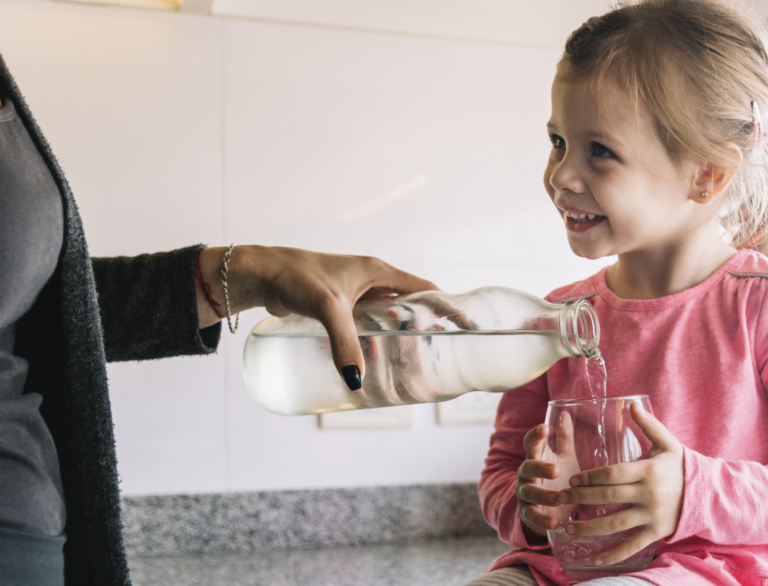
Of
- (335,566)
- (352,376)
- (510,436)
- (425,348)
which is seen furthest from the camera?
(335,566)

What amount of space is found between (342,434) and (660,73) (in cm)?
84

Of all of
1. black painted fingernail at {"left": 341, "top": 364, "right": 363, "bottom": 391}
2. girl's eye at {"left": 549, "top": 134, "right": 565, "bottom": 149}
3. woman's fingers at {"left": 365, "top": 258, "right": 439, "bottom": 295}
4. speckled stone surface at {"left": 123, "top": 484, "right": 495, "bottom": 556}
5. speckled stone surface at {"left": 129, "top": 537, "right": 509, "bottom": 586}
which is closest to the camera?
black painted fingernail at {"left": 341, "top": 364, "right": 363, "bottom": 391}

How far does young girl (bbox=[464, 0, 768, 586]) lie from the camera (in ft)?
2.43

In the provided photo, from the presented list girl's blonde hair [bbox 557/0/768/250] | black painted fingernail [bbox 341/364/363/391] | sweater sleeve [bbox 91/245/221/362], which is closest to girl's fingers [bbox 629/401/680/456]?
black painted fingernail [bbox 341/364/363/391]

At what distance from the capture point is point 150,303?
0.72 m

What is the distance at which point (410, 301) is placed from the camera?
698mm

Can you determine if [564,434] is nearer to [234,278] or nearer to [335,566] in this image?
[234,278]

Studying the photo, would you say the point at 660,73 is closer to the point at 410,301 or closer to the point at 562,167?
the point at 562,167

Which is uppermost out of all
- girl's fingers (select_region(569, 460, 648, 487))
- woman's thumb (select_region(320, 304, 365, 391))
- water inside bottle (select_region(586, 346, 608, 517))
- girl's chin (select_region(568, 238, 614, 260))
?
girl's chin (select_region(568, 238, 614, 260))

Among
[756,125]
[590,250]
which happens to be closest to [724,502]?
[590,250]

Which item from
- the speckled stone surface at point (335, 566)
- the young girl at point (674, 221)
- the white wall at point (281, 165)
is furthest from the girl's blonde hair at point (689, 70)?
the speckled stone surface at point (335, 566)

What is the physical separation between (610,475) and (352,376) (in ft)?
0.70

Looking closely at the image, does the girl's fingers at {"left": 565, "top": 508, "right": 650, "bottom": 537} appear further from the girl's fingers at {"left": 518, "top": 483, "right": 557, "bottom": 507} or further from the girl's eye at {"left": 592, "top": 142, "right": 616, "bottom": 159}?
the girl's eye at {"left": 592, "top": 142, "right": 616, "bottom": 159}

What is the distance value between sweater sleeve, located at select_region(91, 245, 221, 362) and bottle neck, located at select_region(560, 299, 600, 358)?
0.36 m
